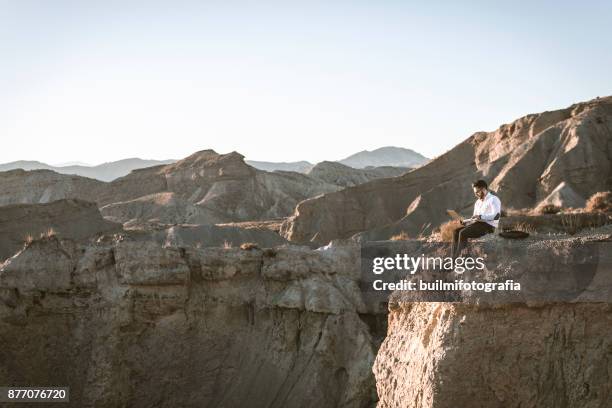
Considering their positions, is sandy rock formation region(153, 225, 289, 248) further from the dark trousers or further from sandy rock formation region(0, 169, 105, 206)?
sandy rock formation region(0, 169, 105, 206)

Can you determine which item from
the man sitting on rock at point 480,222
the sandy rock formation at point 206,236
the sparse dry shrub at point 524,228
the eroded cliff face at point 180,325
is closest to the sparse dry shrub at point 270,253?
the eroded cliff face at point 180,325

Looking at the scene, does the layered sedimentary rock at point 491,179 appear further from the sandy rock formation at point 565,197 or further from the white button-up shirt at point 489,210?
the white button-up shirt at point 489,210

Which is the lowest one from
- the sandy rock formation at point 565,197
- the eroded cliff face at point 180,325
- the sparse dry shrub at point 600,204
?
the eroded cliff face at point 180,325

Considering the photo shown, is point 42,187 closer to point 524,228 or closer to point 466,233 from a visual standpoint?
point 524,228

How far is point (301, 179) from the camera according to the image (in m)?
94.1

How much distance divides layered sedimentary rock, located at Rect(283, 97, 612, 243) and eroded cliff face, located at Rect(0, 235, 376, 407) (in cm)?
2378

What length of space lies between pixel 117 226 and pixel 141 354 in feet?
83.6

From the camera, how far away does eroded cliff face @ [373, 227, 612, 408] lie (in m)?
10.4

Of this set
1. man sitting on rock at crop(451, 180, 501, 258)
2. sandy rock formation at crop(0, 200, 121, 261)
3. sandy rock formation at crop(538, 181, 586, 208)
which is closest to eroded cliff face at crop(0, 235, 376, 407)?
man sitting on rock at crop(451, 180, 501, 258)

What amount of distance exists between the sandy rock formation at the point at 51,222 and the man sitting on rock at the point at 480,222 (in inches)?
1394

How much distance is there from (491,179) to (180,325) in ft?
105

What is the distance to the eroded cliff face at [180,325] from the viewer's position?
23.6 metres

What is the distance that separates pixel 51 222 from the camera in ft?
156

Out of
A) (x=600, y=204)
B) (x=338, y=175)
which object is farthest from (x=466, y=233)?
(x=338, y=175)
